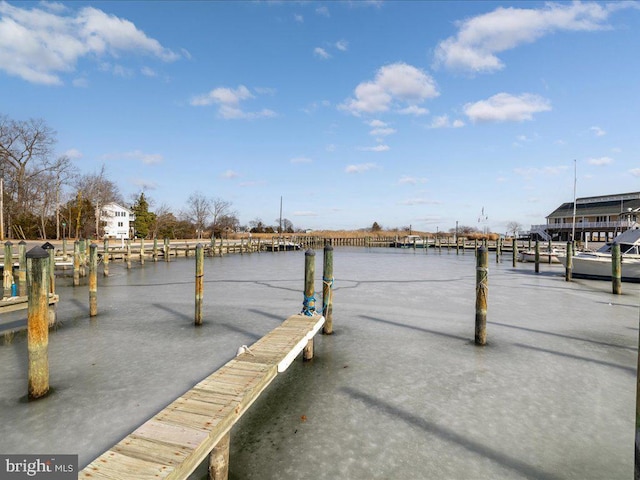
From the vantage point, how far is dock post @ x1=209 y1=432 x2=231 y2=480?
328 cm

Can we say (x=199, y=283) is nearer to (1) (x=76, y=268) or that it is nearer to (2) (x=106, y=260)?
(1) (x=76, y=268)

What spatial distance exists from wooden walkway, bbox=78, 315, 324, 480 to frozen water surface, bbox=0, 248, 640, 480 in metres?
0.73

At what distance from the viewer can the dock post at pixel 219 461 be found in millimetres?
3281

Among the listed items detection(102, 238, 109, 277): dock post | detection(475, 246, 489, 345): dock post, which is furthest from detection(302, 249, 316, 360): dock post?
detection(102, 238, 109, 277): dock post

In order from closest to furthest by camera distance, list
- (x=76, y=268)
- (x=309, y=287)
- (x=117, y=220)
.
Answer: (x=309, y=287) < (x=76, y=268) < (x=117, y=220)

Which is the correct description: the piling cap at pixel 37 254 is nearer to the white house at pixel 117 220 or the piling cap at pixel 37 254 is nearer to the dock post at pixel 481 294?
the dock post at pixel 481 294

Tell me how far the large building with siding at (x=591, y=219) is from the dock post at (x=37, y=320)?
56844mm

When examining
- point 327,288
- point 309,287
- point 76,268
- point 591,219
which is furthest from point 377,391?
point 591,219

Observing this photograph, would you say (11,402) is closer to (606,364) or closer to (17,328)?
(17,328)

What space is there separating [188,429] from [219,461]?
49 centimetres

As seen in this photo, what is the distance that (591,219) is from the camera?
2282 inches

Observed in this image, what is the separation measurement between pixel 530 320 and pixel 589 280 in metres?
13.3

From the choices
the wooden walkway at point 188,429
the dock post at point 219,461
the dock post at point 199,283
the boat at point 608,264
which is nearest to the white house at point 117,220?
the dock post at point 199,283

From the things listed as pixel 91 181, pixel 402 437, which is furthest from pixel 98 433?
pixel 91 181
